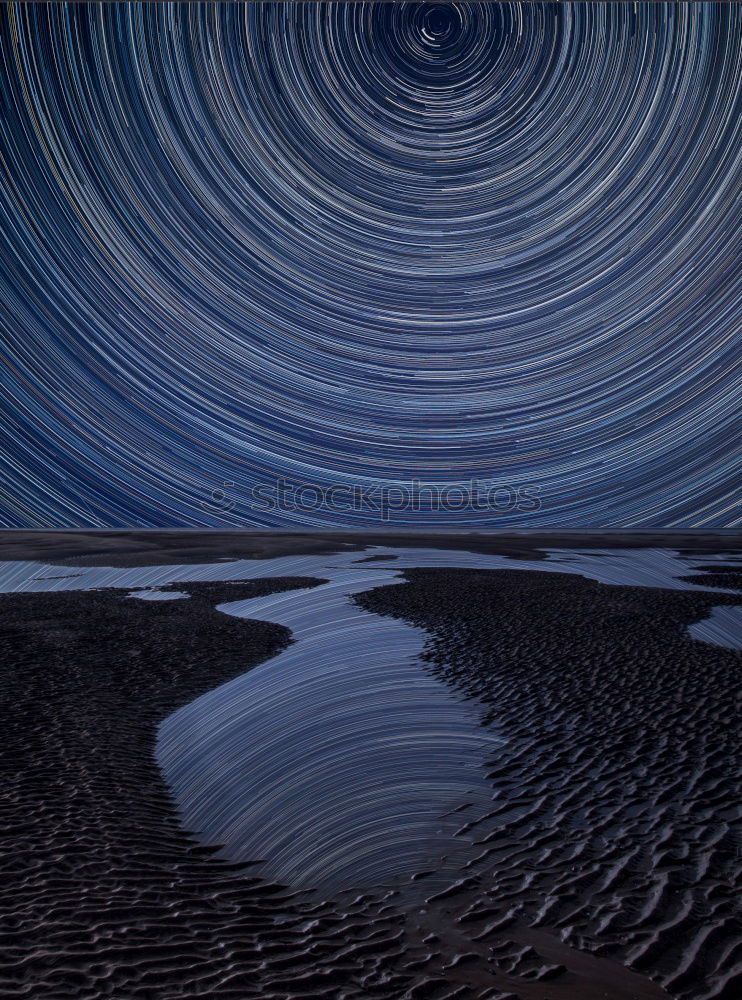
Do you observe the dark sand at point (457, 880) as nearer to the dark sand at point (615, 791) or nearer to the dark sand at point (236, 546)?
the dark sand at point (615, 791)

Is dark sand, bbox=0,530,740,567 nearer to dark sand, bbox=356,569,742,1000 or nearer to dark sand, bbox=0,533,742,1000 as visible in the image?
dark sand, bbox=356,569,742,1000

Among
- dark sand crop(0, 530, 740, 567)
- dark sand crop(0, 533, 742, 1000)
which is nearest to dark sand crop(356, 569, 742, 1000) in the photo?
dark sand crop(0, 533, 742, 1000)

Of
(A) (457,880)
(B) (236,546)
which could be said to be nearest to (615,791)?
(A) (457,880)

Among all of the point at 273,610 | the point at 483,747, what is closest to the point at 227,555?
the point at 273,610

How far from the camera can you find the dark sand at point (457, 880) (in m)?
1.16

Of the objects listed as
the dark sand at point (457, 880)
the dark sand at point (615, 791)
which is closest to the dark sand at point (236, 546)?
the dark sand at point (615, 791)

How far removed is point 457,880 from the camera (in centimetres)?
144

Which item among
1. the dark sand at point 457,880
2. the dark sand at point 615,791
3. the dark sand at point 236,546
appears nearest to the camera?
the dark sand at point 457,880

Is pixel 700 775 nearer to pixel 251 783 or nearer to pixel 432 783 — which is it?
pixel 432 783

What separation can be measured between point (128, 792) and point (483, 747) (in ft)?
2.86

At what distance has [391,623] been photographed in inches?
156

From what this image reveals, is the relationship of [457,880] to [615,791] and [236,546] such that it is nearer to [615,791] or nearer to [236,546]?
[615,791]

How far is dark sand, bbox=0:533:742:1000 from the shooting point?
1156 millimetres

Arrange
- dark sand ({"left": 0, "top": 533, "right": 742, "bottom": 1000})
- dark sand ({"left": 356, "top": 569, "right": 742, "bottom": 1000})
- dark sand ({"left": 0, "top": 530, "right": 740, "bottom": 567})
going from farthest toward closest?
1. dark sand ({"left": 0, "top": 530, "right": 740, "bottom": 567})
2. dark sand ({"left": 356, "top": 569, "right": 742, "bottom": 1000})
3. dark sand ({"left": 0, "top": 533, "right": 742, "bottom": 1000})
